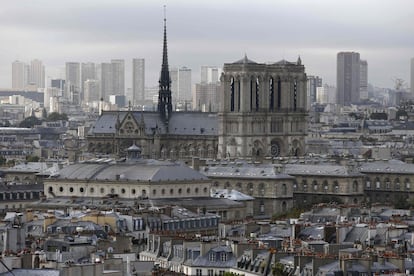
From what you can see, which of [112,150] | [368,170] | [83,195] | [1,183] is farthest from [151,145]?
[83,195]

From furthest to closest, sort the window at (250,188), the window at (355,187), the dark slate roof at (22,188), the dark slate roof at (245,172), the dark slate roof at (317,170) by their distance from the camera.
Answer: the dark slate roof at (317,170)
the window at (355,187)
the dark slate roof at (245,172)
the window at (250,188)
the dark slate roof at (22,188)

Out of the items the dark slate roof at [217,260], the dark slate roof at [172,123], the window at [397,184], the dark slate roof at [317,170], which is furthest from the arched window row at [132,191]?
the dark slate roof at [172,123]

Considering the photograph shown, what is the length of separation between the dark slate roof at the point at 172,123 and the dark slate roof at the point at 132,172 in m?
50.5

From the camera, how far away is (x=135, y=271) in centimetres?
5306

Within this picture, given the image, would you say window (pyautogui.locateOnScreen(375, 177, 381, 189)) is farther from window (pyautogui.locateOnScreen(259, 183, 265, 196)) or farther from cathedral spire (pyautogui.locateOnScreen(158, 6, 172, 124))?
cathedral spire (pyautogui.locateOnScreen(158, 6, 172, 124))

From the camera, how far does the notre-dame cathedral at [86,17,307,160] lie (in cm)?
15100

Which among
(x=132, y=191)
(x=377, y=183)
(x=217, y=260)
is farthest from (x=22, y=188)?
(x=217, y=260)

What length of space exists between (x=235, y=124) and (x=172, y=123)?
659 centimetres

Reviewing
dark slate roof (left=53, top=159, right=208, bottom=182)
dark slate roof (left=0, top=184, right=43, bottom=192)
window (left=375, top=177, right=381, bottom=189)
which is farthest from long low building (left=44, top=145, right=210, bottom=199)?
window (left=375, top=177, right=381, bottom=189)

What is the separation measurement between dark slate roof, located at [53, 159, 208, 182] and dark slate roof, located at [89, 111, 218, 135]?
166 ft

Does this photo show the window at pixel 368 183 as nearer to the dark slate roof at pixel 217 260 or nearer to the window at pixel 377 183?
the window at pixel 377 183

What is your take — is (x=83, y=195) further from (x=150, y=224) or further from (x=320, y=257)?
(x=320, y=257)

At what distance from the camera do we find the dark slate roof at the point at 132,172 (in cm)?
9969

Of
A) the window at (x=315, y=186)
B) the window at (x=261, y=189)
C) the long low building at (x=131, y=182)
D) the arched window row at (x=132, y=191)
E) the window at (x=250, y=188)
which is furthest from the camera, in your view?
the window at (x=315, y=186)
